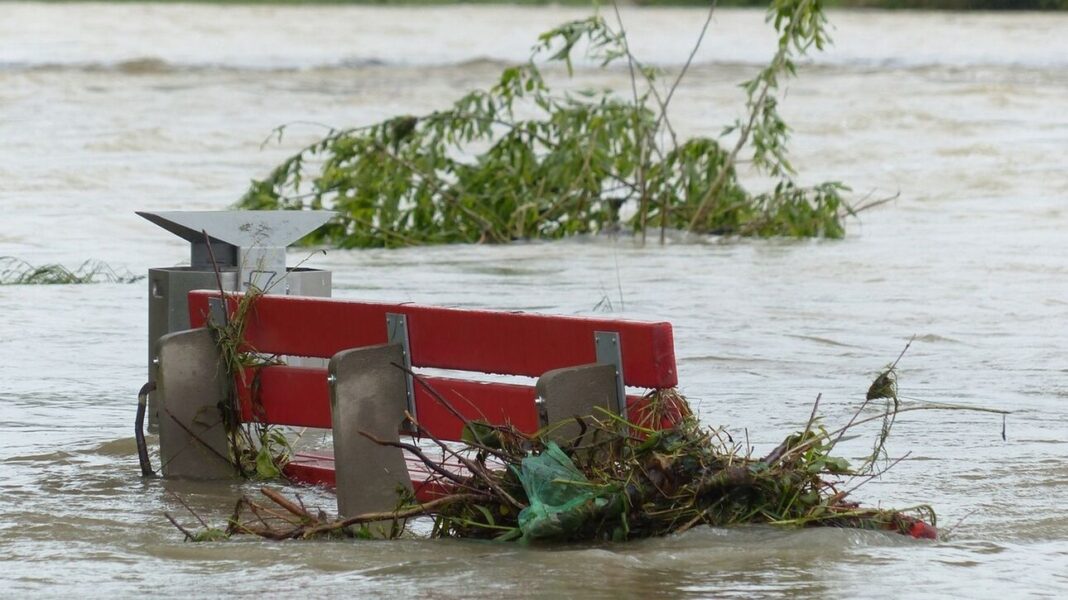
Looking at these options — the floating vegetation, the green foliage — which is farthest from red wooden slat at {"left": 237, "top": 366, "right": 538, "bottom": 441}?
the green foliage

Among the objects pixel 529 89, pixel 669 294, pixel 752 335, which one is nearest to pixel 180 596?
pixel 752 335

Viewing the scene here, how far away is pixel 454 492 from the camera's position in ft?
18.5

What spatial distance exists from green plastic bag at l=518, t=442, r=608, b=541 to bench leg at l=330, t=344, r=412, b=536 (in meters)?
0.57

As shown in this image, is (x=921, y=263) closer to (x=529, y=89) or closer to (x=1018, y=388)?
(x=529, y=89)

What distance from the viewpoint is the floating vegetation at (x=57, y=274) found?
13.0 m

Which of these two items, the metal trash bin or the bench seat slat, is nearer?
the bench seat slat

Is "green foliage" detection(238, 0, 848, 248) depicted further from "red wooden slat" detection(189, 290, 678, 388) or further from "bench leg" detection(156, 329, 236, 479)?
"red wooden slat" detection(189, 290, 678, 388)

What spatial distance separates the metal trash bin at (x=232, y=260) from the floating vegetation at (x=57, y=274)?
6.36m

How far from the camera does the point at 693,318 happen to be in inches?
448

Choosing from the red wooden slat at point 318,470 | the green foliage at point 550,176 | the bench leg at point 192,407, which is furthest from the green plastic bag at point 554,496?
the green foliage at point 550,176

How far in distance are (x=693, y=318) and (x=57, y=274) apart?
477 cm

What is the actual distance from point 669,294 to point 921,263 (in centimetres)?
293

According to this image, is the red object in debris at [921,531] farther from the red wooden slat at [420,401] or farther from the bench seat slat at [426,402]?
the red wooden slat at [420,401]

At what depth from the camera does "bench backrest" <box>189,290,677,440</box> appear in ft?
17.4
